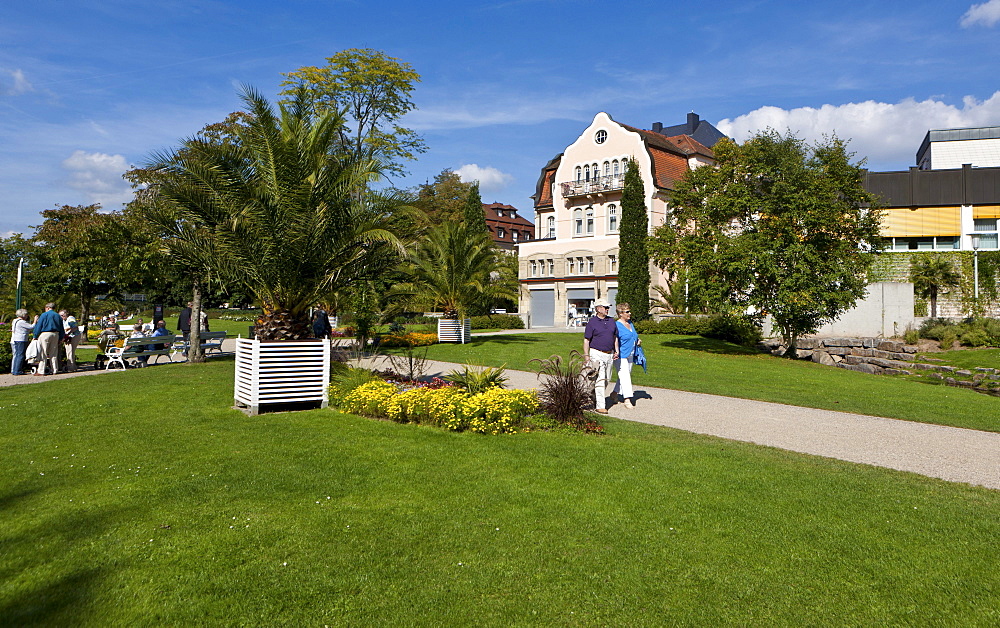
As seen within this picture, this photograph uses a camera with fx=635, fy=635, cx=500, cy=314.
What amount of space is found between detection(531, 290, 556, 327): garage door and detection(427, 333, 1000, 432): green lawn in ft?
74.7

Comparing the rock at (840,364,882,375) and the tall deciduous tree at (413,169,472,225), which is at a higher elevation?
the tall deciduous tree at (413,169,472,225)

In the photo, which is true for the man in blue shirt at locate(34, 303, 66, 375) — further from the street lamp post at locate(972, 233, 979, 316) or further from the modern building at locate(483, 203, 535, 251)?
the modern building at locate(483, 203, 535, 251)

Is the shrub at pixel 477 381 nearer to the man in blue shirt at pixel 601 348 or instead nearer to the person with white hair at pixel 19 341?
the man in blue shirt at pixel 601 348

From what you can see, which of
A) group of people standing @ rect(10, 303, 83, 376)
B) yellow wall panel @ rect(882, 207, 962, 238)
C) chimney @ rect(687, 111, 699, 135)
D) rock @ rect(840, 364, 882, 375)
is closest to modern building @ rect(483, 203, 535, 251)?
chimney @ rect(687, 111, 699, 135)

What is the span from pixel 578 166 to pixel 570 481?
4494 cm

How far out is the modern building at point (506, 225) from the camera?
76.9 m

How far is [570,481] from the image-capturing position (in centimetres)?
611

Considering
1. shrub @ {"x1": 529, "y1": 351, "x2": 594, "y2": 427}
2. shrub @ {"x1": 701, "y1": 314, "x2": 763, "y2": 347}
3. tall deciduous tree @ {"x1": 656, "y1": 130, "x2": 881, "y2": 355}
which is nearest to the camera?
shrub @ {"x1": 529, "y1": 351, "x2": 594, "y2": 427}

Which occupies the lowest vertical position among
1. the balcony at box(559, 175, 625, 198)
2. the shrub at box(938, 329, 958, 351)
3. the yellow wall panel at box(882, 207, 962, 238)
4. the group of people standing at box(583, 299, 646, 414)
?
the shrub at box(938, 329, 958, 351)

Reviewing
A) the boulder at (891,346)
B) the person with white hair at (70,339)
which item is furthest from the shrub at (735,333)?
the person with white hair at (70,339)

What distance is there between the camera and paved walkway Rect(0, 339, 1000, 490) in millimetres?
7434

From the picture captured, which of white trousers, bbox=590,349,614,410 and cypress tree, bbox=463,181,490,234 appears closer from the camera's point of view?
white trousers, bbox=590,349,614,410

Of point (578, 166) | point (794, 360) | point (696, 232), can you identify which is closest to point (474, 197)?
point (578, 166)

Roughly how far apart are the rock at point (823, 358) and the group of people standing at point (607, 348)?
15.0m
